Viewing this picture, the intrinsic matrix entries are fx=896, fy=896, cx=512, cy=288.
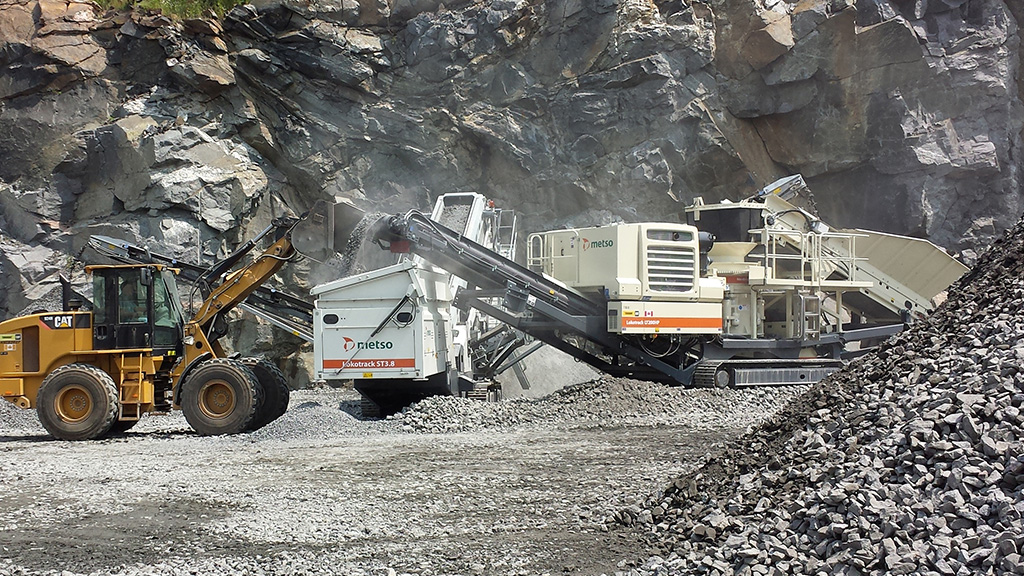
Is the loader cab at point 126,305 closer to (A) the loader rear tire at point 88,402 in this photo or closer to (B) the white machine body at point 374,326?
(A) the loader rear tire at point 88,402

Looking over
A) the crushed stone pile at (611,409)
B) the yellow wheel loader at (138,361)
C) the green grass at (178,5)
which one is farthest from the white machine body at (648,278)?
the green grass at (178,5)

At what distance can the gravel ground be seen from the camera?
4.63 metres

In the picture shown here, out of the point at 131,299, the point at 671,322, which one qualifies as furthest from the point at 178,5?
the point at 671,322

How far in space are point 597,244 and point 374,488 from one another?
551 centimetres

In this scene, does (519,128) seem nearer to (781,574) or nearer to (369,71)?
(369,71)

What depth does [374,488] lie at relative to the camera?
6.31 m

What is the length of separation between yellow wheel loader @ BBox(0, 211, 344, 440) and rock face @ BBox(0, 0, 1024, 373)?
7.77 meters

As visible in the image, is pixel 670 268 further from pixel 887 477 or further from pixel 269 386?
pixel 887 477

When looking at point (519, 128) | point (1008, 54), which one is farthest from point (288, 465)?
point (1008, 54)

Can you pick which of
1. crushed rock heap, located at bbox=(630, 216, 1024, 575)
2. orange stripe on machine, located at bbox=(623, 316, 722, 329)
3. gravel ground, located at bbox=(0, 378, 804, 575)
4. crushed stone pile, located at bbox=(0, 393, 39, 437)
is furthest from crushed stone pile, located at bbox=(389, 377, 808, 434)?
crushed stone pile, located at bbox=(0, 393, 39, 437)

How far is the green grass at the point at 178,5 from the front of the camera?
59.4 feet

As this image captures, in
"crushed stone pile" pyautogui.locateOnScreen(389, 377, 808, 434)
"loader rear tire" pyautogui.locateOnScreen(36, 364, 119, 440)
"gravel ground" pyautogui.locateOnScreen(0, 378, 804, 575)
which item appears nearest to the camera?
"gravel ground" pyautogui.locateOnScreen(0, 378, 804, 575)

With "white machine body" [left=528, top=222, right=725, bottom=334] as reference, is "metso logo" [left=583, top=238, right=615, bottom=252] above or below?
above

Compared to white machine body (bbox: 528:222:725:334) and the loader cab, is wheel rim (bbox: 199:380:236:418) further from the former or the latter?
white machine body (bbox: 528:222:725:334)
